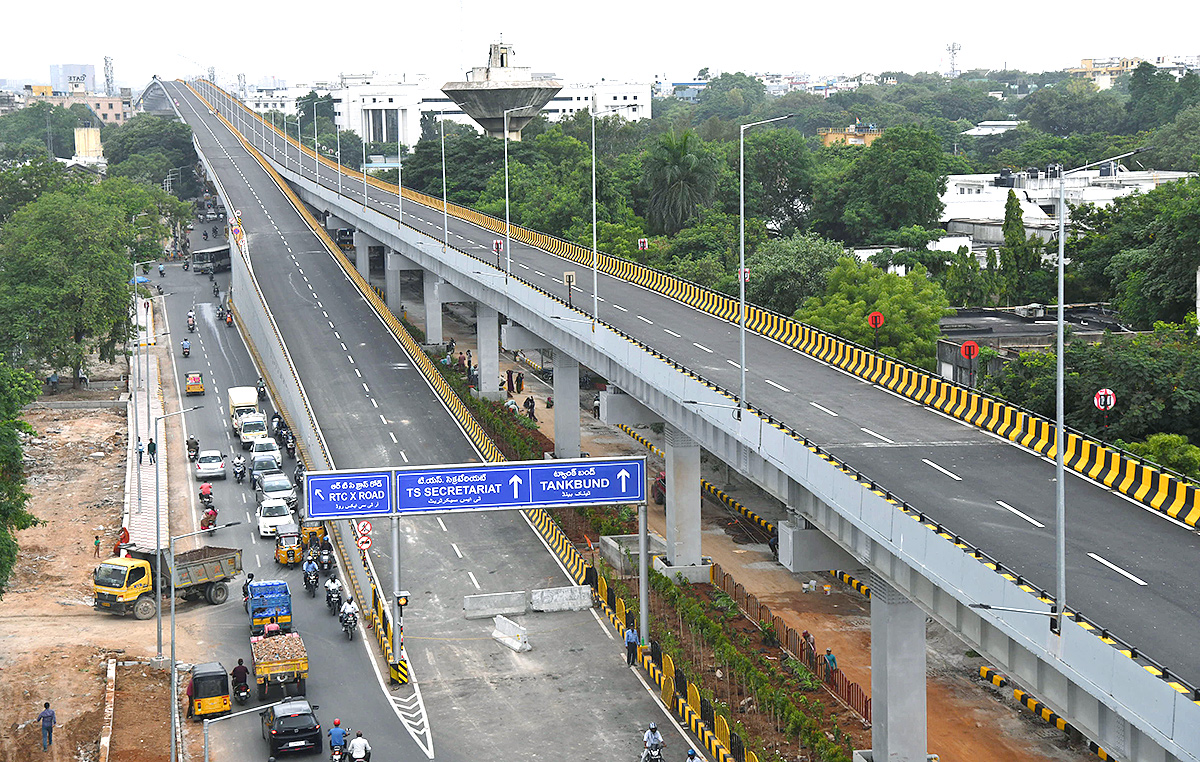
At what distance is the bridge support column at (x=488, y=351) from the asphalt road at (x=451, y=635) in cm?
346

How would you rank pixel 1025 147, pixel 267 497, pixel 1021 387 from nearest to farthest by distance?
pixel 1021 387 → pixel 267 497 → pixel 1025 147

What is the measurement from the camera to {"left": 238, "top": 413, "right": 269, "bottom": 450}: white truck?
75.9 m

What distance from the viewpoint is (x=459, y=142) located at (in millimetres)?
145000

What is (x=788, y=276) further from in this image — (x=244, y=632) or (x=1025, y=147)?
(x=1025, y=147)

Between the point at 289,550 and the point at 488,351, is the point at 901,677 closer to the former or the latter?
the point at 289,550

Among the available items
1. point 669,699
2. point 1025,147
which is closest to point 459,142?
point 1025,147

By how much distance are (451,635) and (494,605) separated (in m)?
2.54

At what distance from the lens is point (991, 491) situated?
3538 cm

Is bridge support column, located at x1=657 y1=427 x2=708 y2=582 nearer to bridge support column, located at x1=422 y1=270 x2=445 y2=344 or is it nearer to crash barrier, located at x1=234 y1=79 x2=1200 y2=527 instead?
crash barrier, located at x1=234 y1=79 x2=1200 y2=527

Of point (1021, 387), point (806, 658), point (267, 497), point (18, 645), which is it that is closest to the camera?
point (806, 658)

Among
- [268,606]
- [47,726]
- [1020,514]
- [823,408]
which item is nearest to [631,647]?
[823,408]

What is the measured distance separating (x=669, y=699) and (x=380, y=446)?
3398 cm

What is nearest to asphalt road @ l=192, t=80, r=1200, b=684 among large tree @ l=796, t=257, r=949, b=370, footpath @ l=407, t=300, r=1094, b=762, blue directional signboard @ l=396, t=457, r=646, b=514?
blue directional signboard @ l=396, t=457, r=646, b=514

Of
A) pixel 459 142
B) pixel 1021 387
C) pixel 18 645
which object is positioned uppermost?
pixel 459 142
